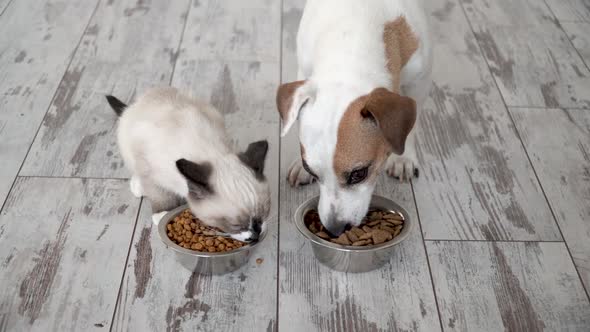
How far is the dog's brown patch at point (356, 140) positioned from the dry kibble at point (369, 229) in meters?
0.24

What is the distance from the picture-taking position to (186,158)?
175 cm

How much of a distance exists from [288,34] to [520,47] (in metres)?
1.24

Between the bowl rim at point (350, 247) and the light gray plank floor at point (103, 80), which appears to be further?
the light gray plank floor at point (103, 80)

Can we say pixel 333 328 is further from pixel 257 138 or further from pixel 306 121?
pixel 257 138

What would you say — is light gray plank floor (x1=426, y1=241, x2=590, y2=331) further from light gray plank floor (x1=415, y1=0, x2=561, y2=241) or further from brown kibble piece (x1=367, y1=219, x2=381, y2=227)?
brown kibble piece (x1=367, y1=219, x2=381, y2=227)

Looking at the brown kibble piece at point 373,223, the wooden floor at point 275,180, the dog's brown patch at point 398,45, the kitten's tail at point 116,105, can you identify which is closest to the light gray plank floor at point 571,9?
the wooden floor at point 275,180

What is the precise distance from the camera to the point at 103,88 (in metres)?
2.63

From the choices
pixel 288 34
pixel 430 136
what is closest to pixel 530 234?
pixel 430 136

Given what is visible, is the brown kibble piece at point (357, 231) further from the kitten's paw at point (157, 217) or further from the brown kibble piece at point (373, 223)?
the kitten's paw at point (157, 217)

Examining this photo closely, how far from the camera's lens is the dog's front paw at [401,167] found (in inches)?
87.0

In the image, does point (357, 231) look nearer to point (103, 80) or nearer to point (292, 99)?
point (292, 99)

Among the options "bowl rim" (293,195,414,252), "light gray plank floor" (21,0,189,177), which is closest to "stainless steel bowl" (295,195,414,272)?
"bowl rim" (293,195,414,252)

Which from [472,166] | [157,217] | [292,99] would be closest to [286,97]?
[292,99]

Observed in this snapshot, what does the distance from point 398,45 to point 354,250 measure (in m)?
0.69
